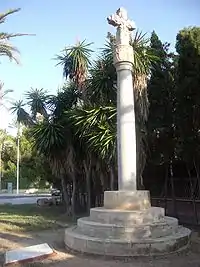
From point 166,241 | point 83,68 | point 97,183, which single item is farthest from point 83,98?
point 166,241

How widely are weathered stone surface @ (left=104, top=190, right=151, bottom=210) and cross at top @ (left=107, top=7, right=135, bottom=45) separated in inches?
172

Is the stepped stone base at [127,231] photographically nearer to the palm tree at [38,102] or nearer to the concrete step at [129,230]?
the concrete step at [129,230]

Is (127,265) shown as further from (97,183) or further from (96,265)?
(97,183)

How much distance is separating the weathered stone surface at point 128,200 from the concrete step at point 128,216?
323 mm

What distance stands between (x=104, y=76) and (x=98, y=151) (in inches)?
128

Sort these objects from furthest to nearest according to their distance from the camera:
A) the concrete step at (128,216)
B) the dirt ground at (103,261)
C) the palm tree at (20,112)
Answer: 1. the palm tree at (20,112)
2. the concrete step at (128,216)
3. the dirt ground at (103,261)

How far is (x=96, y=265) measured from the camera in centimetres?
828

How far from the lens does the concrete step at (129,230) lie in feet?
30.5

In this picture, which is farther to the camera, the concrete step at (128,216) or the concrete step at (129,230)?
the concrete step at (128,216)

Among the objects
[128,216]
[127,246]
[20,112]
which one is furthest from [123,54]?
[20,112]

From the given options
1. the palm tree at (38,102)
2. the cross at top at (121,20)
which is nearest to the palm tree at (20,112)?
the palm tree at (38,102)

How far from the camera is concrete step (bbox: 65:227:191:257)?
8930 mm

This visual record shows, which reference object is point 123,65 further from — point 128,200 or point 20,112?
point 20,112

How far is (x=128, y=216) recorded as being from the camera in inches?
386
